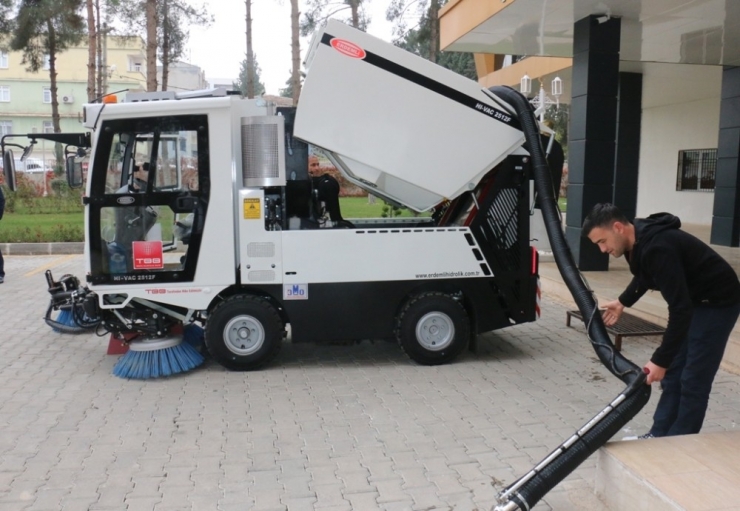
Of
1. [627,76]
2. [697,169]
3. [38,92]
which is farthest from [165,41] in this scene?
[38,92]

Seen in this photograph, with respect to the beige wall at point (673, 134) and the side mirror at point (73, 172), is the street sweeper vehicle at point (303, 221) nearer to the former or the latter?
the side mirror at point (73, 172)

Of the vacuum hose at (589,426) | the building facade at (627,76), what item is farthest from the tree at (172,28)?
the vacuum hose at (589,426)

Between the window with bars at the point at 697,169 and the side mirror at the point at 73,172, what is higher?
the window with bars at the point at 697,169

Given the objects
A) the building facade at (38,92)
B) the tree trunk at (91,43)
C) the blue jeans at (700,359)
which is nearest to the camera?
the blue jeans at (700,359)

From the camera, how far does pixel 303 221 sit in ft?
21.1

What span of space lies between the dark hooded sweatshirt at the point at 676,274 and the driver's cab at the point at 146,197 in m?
3.66

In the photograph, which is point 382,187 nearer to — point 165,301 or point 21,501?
point 165,301

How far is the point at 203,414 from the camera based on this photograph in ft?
17.2

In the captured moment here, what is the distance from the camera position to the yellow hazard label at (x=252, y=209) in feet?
19.5

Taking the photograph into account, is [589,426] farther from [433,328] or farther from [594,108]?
[594,108]

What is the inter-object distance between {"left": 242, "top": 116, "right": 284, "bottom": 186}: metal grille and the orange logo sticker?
2.63ft

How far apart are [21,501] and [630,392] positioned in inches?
137

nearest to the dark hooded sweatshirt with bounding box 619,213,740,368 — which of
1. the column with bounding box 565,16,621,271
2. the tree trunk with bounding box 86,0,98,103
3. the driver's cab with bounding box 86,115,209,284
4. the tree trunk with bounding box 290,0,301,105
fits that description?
the driver's cab with bounding box 86,115,209,284

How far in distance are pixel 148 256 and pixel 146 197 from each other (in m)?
0.53
